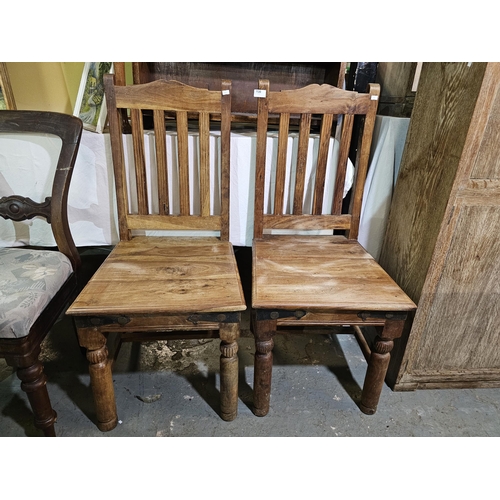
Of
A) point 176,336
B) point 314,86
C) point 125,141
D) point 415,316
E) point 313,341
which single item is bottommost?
point 313,341

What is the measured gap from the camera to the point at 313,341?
1.73 m

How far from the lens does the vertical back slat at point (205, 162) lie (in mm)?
1328

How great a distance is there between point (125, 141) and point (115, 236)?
17.2 inches

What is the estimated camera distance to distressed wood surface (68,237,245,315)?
3.35ft

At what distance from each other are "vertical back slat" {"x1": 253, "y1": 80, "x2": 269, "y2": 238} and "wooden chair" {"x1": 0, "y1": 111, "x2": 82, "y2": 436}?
0.66m

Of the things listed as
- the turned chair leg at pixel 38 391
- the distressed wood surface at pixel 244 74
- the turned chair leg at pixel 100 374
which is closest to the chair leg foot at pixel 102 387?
the turned chair leg at pixel 100 374

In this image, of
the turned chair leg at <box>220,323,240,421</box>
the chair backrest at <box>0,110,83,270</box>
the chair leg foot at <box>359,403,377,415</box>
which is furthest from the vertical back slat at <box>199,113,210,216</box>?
the chair leg foot at <box>359,403,377,415</box>

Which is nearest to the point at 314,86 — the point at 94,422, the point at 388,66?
the point at 388,66

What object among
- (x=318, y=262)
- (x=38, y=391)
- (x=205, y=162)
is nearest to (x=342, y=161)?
(x=318, y=262)

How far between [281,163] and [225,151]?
0.23m

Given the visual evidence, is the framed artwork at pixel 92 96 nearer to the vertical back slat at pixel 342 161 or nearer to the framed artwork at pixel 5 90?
the framed artwork at pixel 5 90

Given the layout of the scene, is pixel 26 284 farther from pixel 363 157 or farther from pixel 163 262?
pixel 363 157

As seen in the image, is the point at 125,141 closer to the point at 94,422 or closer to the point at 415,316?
the point at 94,422
